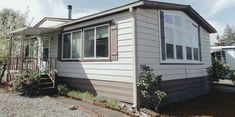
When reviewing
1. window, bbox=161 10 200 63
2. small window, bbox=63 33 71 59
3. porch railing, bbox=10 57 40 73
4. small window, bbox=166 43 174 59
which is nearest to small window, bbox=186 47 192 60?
window, bbox=161 10 200 63

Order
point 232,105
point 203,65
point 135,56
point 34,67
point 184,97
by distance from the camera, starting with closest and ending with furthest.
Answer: point 135,56 → point 232,105 → point 184,97 → point 34,67 → point 203,65

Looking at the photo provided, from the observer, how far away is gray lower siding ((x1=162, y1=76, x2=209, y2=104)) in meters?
8.01

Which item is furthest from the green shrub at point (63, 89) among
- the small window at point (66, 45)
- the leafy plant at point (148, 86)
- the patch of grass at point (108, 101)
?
the leafy plant at point (148, 86)

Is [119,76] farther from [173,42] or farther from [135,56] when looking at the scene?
[173,42]

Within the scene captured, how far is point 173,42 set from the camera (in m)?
8.55

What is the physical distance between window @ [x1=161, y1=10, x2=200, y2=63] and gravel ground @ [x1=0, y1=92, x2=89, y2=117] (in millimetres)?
4097

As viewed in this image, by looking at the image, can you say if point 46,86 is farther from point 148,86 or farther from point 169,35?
point 169,35

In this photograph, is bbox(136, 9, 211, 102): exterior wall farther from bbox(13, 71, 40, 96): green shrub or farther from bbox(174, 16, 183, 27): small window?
bbox(13, 71, 40, 96): green shrub

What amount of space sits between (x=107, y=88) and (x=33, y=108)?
2686 mm

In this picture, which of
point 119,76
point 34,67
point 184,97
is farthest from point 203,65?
point 34,67

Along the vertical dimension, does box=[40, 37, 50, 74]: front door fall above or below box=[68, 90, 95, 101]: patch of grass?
above

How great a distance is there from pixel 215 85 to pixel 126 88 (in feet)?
25.2

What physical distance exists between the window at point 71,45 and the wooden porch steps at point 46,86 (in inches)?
53.8

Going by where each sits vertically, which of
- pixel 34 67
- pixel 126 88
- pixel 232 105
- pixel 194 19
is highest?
pixel 194 19
